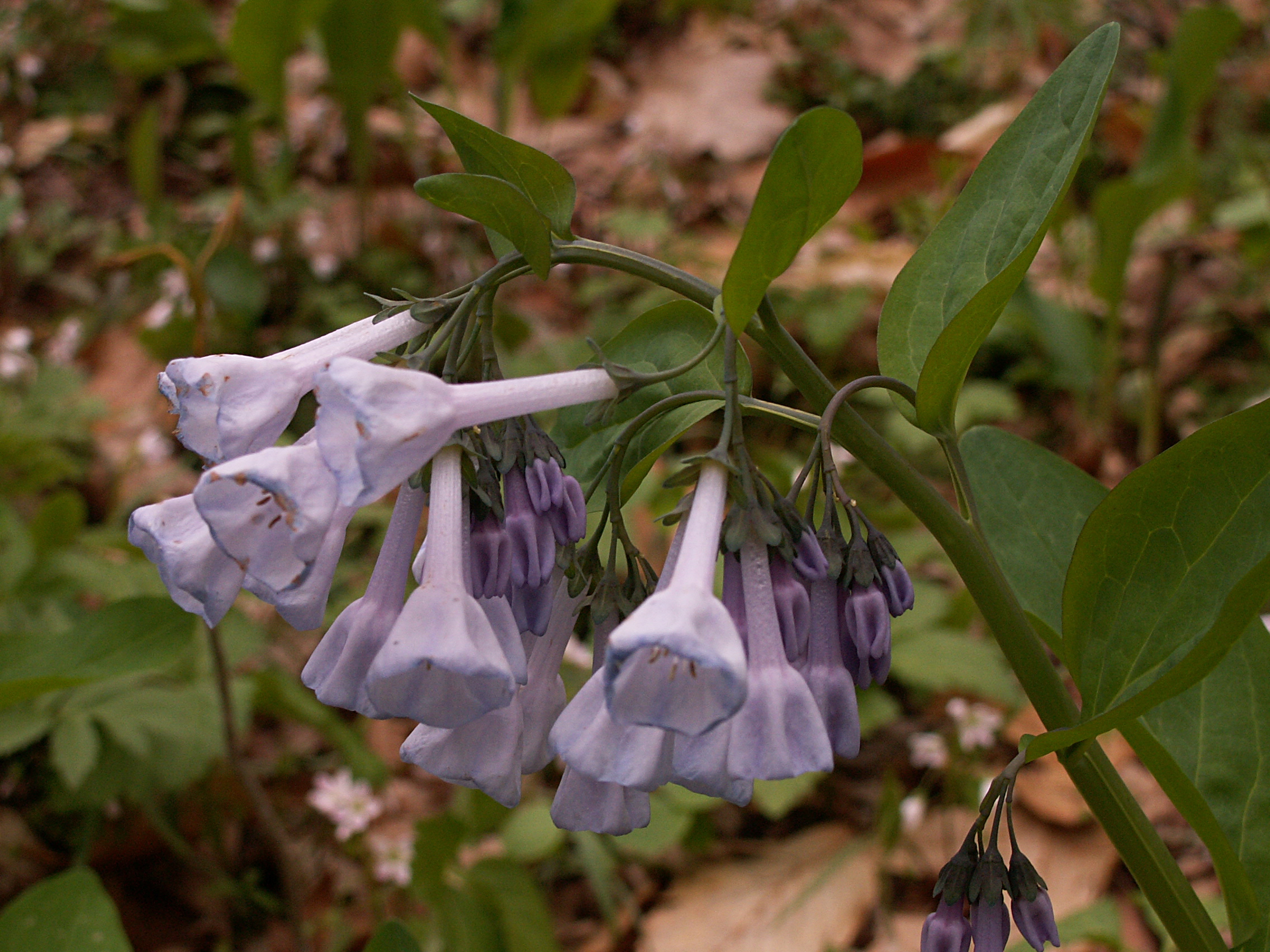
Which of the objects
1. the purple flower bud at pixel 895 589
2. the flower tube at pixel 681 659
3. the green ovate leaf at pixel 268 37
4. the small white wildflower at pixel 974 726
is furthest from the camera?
the green ovate leaf at pixel 268 37

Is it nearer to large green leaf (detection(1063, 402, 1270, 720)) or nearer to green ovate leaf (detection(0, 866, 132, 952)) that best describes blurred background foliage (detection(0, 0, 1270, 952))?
green ovate leaf (detection(0, 866, 132, 952))

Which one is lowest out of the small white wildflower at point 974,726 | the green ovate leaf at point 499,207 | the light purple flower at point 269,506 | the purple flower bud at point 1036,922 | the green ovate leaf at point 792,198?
the small white wildflower at point 974,726

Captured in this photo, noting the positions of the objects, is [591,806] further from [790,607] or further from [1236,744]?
[1236,744]

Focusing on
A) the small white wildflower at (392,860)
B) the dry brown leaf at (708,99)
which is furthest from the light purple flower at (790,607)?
the dry brown leaf at (708,99)

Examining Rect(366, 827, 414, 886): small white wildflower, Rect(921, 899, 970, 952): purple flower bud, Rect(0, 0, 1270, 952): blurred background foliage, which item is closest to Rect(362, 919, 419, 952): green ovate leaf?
A: Rect(0, 0, 1270, 952): blurred background foliage

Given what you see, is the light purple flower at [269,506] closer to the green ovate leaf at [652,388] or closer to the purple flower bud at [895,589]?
the green ovate leaf at [652,388]
